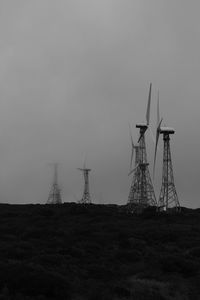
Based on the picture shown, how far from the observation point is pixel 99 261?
35.3m

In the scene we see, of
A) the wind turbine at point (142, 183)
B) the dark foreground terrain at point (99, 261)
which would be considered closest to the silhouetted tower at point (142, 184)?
the wind turbine at point (142, 183)

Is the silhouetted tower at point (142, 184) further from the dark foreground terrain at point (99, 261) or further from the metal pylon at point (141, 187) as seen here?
the dark foreground terrain at point (99, 261)

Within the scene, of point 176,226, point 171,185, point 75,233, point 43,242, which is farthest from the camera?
point 171,185

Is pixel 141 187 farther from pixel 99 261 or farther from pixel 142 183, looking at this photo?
pixel 99 261

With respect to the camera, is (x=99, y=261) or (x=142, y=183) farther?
Result: (x=142, y=183)

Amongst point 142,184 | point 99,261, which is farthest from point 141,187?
point 99,261

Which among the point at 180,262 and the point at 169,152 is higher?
the point at 169,152

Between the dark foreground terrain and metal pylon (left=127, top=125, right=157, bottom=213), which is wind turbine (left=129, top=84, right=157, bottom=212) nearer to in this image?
metal pylon (left=127, top=125, right=157, bottom=213)

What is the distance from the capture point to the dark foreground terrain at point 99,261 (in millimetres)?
26375

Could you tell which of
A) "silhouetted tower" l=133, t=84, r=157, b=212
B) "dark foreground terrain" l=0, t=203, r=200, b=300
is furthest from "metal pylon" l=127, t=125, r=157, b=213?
"dark foreground terrain" l=0, t=203, r=200, b=300

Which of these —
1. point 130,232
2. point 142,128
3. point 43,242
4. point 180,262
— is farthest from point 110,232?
point 142,128

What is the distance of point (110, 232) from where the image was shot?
5100 cm

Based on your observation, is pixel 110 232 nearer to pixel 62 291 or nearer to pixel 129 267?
pixel 129 267

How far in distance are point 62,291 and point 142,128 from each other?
214 feet
